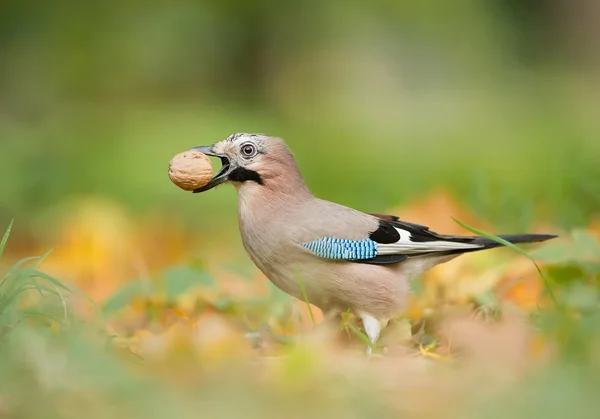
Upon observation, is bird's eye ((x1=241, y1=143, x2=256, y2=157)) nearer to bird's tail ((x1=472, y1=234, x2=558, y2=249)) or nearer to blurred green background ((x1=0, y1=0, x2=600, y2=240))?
bird's tail ((x1=472, y1=234, x2=558, y2=249))

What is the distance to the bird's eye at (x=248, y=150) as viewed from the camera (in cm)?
360

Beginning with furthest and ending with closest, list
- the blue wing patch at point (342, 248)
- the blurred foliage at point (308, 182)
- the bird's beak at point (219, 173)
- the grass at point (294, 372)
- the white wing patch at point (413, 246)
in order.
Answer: the bird's beak at point (219, 173) < the white wing patch at point (413, 246) < the blue wing patch at point (342, 248) < the blurred foliage at point (308, 182) < the grass at point (294, 372)

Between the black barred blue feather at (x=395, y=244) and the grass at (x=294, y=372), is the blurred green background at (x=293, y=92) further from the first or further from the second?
the grass at (x=294, y=372)

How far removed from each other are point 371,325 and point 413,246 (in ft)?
1.10

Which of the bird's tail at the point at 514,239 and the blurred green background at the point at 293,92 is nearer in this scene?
the bird's tail at the point at 514,239

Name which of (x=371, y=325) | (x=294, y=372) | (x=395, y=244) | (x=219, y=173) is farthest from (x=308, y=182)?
(x=294, y=372)

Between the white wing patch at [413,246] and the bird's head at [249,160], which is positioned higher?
the bird's head at [249,160]

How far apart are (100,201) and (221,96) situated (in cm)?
601

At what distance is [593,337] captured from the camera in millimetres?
2420

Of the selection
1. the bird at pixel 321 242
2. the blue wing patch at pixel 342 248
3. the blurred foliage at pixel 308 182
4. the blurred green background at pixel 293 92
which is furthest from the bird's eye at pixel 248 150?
the blurred green background at pixel 293 92

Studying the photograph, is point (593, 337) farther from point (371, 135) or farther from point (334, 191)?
point (371, 135)

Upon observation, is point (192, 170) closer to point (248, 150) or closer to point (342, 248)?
point (248, 150)

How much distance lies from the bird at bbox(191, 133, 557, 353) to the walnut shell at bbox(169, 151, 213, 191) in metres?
0.03

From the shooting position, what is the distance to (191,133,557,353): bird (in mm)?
3387
